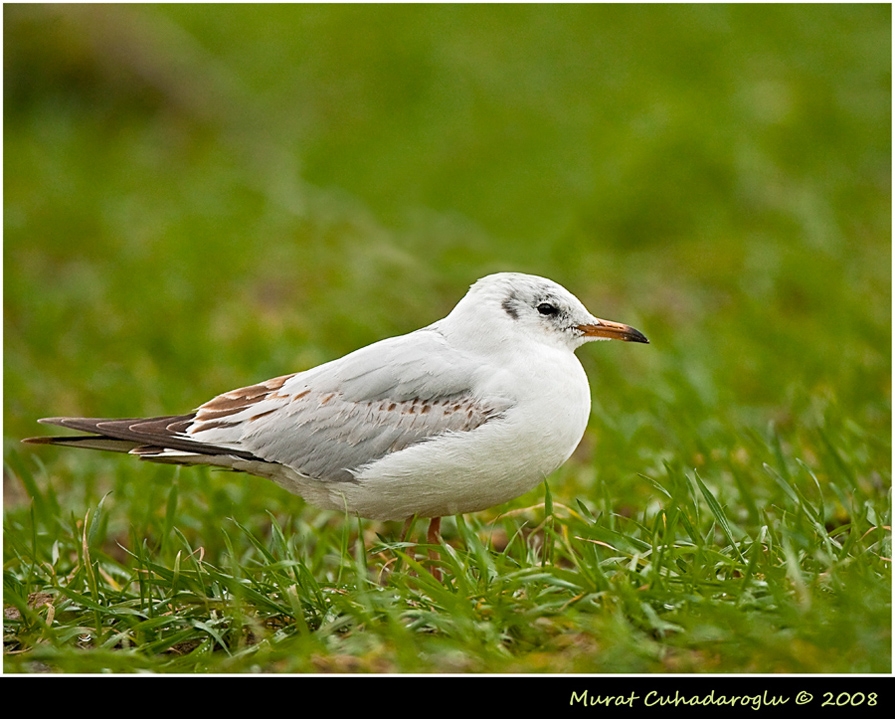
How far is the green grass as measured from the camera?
369cm

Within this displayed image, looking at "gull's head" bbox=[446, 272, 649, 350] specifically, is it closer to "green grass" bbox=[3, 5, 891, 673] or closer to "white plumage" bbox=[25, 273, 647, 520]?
"white plumage" bbox=[25, 273, 647, 520]

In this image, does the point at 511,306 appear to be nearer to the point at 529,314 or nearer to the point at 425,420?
the point at 529,314

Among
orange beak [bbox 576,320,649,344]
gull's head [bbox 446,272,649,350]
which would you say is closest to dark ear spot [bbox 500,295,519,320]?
gull's head [bbox 446,272,649,350]

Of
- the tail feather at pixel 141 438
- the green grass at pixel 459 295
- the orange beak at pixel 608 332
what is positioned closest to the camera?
the green grass at pixel 459 295

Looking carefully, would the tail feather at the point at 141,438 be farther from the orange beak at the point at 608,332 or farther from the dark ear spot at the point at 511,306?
the orange beak at the point at 608,332

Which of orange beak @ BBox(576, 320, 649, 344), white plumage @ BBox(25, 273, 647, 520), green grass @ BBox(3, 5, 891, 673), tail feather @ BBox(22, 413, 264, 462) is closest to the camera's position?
green grass @ BBox(3, 5, 891, 673)

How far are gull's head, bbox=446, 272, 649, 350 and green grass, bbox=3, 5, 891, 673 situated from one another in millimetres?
692

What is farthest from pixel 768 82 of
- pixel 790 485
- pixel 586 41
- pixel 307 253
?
pixel 790 485

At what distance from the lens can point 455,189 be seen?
1153 centimetres

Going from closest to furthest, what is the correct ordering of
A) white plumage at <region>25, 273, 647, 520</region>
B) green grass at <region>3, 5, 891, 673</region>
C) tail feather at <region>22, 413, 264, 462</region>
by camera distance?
green grass at <region>3, 5, 891, 673</region>
white plumage at <region>25, 273, 647, 520</region>
tail feather at <region>22, 413, 264, 462</region>

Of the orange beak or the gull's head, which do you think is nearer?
the gull's head

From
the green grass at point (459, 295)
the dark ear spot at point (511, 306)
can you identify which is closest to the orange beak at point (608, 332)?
the dark ear spot at point (511, 306)

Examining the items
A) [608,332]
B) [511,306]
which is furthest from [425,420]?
[608,332]

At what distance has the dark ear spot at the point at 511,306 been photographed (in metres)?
4.35
